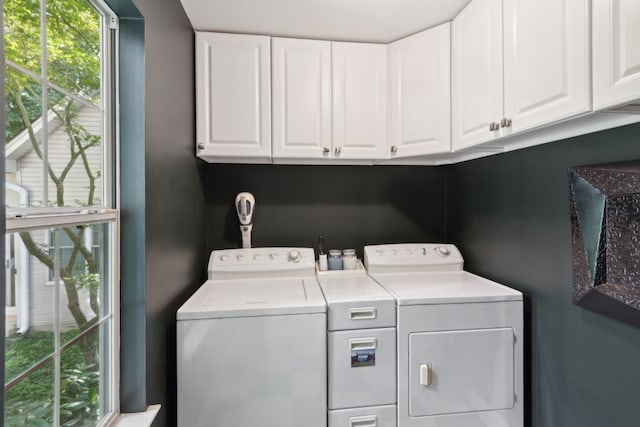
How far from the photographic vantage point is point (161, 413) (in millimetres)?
1222

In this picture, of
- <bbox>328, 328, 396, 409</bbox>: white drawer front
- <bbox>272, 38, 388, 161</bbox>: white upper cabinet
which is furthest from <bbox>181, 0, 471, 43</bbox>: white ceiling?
<bbox>328, 328, 396, 409</bbox>: white drawer front

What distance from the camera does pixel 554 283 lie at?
1347 mm

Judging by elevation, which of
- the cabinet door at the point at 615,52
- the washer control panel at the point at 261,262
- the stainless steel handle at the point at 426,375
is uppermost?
the cabinet door at the point at 615,52

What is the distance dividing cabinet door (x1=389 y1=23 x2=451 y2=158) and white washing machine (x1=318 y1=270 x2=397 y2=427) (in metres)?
0.93

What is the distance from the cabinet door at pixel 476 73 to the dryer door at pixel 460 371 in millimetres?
974

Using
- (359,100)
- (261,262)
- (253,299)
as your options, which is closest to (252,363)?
(253,299)

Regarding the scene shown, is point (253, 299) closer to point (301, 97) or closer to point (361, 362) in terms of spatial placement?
point (361, 362)

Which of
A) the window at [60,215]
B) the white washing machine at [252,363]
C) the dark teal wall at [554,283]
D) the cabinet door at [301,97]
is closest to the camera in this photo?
the window at [60,215]

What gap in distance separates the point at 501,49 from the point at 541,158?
0.55 meters

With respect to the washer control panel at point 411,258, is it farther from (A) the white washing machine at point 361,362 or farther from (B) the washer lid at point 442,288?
(A) the white washing machine at point 361,362

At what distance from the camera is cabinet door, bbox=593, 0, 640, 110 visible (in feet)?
2.58

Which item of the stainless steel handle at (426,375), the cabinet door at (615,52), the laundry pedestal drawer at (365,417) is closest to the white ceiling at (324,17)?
the cabinet door at (615,52)

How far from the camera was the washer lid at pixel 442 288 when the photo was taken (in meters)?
1.44

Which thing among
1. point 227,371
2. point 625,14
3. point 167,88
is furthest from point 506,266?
point 167,88
